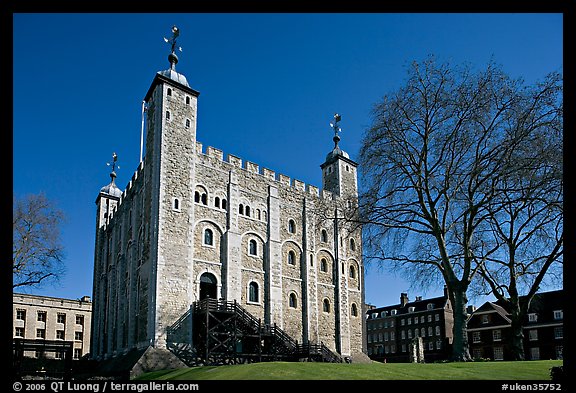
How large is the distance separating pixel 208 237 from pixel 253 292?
4.43 metres

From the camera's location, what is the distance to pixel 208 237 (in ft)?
93.4

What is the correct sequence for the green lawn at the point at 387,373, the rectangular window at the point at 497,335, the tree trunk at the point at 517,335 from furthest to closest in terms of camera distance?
the rectangular window at the point at 497,335, the tree trunk at the point at 517,335, the green lawn at the point at 387,373

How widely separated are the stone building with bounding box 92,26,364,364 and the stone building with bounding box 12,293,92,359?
14.3m

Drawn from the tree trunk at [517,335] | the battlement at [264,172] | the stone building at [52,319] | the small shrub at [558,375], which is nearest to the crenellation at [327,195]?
the battlement at [264,172]

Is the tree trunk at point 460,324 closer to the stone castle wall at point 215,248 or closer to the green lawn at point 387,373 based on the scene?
the green lawn at point 387,373

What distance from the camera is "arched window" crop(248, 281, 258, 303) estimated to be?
29580mm

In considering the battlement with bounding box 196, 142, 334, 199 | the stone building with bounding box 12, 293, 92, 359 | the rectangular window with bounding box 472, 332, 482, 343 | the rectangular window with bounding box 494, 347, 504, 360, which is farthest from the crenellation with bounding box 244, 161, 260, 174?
the rectangular window with bounding box 472, 332, 482, 343

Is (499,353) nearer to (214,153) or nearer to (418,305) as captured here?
(418,305)

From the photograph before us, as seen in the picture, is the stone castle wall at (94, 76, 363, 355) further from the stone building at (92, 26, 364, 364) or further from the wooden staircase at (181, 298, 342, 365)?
the wooden staircase at (181, 298, 342, 365)

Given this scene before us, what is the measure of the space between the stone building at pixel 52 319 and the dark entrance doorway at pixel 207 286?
1067 inches

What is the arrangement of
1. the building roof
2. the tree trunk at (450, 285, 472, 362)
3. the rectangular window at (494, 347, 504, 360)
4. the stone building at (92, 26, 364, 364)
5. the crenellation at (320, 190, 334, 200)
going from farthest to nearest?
the building roof → the rectangular window at (494, 347, 504, 360) → the crenellation at (320, 190, 334, 200) → the stone building at (92, 26, 364, 364) → the tree trunk at (450, 285, 472, 362)

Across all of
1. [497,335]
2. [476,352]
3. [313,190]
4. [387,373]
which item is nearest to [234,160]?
[313,190]

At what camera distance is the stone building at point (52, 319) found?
158ft

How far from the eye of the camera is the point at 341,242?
36.4 m
